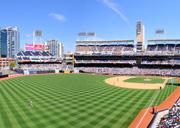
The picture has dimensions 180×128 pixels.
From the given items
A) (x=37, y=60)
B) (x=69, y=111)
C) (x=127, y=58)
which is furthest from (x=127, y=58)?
(x=69, y=111)

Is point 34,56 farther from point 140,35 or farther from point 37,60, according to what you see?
point 140,35

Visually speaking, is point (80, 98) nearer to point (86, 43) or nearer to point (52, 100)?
point (52, 100)

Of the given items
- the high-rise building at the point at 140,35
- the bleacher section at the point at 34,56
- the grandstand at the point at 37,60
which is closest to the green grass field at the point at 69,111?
the grandstand at the point at 37,60

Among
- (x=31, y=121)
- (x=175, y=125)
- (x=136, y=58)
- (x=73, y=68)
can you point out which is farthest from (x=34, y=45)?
(x=175, y=125)

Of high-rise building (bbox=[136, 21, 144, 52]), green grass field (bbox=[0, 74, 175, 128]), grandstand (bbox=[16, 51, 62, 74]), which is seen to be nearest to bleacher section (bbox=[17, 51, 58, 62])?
grandstand (bbox=[16, 51, 62, 74])

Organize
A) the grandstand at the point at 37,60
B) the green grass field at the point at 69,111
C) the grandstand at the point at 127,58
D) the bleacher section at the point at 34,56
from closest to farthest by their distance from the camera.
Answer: the green grass field at the point at 69,111
the grandstand at the point at 127,58
the grandstand at the point at 37,60
the bleacher section at the point at 34,56

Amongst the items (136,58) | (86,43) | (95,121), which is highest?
(86,43)

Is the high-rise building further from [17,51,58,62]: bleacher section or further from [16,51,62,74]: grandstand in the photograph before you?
[17,51,58,62]: bleacher section

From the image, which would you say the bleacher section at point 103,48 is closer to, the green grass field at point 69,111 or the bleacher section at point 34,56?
the bleacher section at point 34,56

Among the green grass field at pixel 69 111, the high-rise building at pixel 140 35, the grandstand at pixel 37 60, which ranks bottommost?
the green grass field at pixel 69 111
